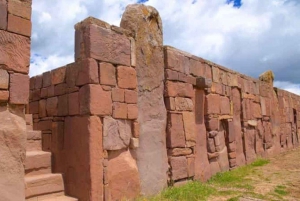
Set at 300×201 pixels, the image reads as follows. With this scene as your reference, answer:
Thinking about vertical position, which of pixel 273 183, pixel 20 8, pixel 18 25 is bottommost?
pixel 273 183

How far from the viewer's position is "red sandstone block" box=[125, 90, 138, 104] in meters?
5.01

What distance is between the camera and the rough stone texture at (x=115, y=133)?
4582mm

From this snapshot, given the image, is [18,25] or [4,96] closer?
[4,96]

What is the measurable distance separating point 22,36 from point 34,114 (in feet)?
8.82

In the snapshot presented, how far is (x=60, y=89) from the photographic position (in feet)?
16.8

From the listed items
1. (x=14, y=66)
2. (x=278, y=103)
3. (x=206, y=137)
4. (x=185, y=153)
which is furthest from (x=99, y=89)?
(x=278, y=103)

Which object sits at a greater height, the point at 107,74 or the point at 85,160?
the point at 107,74

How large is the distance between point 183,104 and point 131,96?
1634 mm

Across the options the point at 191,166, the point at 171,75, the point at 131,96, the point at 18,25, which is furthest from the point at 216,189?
the point at 18,25

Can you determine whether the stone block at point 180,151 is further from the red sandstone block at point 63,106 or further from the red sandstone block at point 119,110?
the red sandstone block at point 63,106

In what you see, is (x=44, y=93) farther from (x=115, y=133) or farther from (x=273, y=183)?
(x=273, y=183)

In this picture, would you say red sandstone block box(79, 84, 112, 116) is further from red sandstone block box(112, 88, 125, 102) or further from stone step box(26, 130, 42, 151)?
stone step box(26, 130, 42, 151)

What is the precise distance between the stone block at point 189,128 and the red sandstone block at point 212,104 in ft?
2.62

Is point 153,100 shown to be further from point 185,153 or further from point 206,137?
point 206,137
